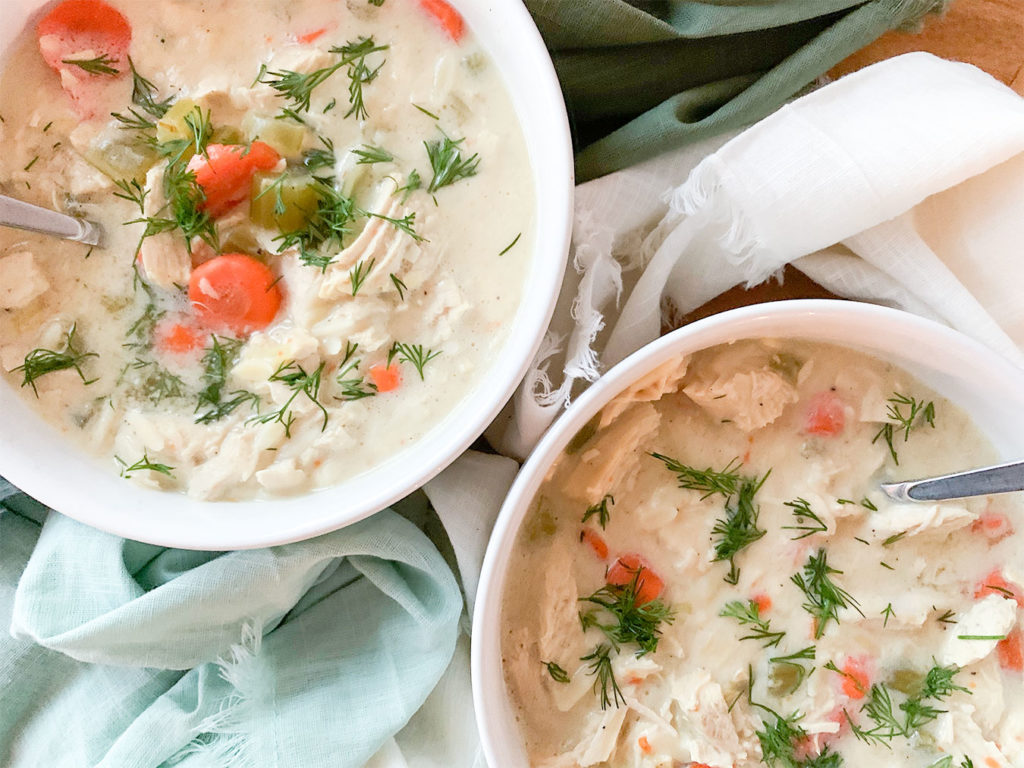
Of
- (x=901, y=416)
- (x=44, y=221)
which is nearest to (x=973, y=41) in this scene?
(x=901, y=416)

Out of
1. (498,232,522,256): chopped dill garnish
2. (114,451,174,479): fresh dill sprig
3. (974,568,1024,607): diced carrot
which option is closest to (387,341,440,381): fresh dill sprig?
(498,232,522,256): chopped dill garnish

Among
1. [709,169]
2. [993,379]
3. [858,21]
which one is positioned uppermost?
[858,21]

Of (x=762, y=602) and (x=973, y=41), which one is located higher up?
(x=973, y=41)

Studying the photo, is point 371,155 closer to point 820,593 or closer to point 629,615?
point 629,615

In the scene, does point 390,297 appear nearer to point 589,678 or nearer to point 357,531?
point 357,531

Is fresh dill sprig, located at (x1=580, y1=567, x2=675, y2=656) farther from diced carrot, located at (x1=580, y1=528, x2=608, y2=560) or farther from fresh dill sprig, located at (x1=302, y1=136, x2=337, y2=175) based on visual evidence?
fresh dill sprig, located at (x1=302, y1=136, x2=337, y2=175)

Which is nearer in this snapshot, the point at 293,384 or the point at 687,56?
the point at 293,384

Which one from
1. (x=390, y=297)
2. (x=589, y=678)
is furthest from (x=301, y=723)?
(x=390, y=297)
